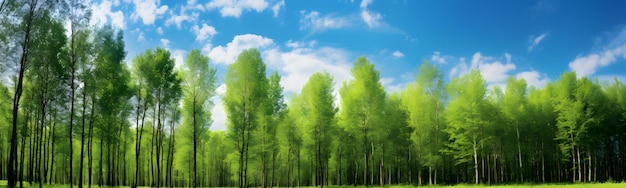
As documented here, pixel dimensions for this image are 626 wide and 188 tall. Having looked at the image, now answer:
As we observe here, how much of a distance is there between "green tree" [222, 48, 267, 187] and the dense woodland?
0.28 ft

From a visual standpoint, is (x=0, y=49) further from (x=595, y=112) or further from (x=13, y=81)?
(x=595, y=112)

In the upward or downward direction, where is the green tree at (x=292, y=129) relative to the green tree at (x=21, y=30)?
downward

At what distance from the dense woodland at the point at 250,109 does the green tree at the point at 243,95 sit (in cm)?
9

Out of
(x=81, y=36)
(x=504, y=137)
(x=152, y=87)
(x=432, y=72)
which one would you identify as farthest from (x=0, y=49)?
(x=504, y=137)

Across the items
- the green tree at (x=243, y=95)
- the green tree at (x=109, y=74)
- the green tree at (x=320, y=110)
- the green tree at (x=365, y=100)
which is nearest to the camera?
the green tree at (x=109, y=74)

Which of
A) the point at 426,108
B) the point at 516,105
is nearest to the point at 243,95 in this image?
the point at 426,108

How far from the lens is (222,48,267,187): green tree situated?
33.8 metres

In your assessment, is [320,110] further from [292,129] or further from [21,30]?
[21,30]

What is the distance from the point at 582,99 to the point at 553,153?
39.9 ft

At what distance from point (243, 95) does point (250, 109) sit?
4.05 feet

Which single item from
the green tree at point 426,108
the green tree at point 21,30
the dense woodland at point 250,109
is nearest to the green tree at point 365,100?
the dense woodland at point 250,109

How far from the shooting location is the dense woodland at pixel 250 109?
25438mm

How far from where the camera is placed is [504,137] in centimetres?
4766

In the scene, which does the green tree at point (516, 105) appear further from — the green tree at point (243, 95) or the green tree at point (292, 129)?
the green tree at point (243, 95)
